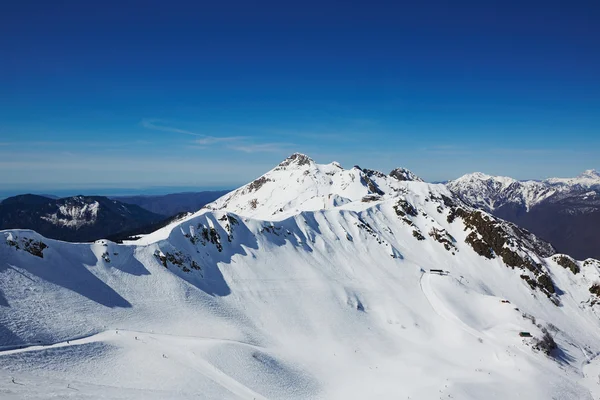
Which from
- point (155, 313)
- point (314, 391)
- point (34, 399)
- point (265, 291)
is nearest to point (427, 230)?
point (265, 291)

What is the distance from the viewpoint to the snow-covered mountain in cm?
3272

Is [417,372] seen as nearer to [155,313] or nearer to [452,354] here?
[452,354]

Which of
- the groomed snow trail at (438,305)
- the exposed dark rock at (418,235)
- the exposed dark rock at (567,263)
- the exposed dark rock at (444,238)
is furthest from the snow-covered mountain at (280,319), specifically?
the exposed dark rock at (567,263)

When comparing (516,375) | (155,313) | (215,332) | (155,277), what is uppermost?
(155,277)

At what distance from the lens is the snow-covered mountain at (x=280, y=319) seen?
107 ft

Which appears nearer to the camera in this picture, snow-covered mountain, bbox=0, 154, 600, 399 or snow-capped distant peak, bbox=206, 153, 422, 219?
snow-covered mountain, bbox=0, 154, 600, 399

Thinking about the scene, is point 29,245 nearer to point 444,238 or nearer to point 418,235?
point 418,235

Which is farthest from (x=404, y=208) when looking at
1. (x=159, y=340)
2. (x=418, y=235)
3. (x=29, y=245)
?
(x=29, y=245)

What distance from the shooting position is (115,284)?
4531cm

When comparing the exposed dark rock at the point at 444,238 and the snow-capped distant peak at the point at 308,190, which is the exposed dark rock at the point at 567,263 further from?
the snow-capped distant peak at the point at 308,190

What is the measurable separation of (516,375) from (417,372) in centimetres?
1496

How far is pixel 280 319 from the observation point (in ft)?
177

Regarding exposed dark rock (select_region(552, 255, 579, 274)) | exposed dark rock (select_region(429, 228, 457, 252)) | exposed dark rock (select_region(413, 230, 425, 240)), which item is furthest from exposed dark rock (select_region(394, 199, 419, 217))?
exposed dark rock (select_region(552, 255, 579, 274))

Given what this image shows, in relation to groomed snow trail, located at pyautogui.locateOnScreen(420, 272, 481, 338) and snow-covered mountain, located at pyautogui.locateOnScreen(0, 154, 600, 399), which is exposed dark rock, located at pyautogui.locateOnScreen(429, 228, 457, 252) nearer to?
snow-covered mountain, located at pyautogui.locateOnScreen(0, 154, 600, 399)
